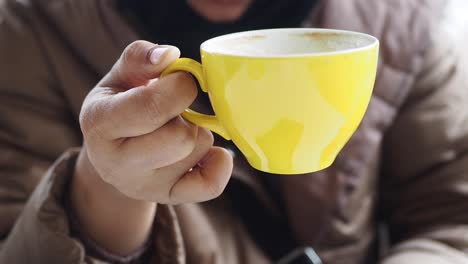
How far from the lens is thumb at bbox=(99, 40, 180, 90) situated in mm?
459

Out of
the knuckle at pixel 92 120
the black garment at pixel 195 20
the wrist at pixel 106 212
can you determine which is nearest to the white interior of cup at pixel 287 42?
the knuckle at pixel 92 120

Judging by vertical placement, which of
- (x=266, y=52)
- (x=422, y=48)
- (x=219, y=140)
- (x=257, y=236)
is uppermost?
(x=266, y=52)

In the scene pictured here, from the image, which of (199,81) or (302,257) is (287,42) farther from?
(302,257)

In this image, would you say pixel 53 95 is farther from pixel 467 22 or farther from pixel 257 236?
pixel 467 22

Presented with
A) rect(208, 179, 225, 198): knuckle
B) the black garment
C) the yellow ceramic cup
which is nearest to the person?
the black garment

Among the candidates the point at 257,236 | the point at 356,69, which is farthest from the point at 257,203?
the point at 356,69

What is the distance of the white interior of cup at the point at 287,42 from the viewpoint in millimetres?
485

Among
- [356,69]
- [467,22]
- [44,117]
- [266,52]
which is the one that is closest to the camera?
[356,69]

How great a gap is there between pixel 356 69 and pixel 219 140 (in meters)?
0.44

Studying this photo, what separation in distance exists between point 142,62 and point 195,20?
41cm

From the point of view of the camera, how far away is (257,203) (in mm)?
847

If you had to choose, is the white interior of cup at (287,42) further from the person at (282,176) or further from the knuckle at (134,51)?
the person at (282,176)

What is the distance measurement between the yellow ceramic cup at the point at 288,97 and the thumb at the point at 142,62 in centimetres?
1

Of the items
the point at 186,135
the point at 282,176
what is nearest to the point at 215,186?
the point at 186,135
